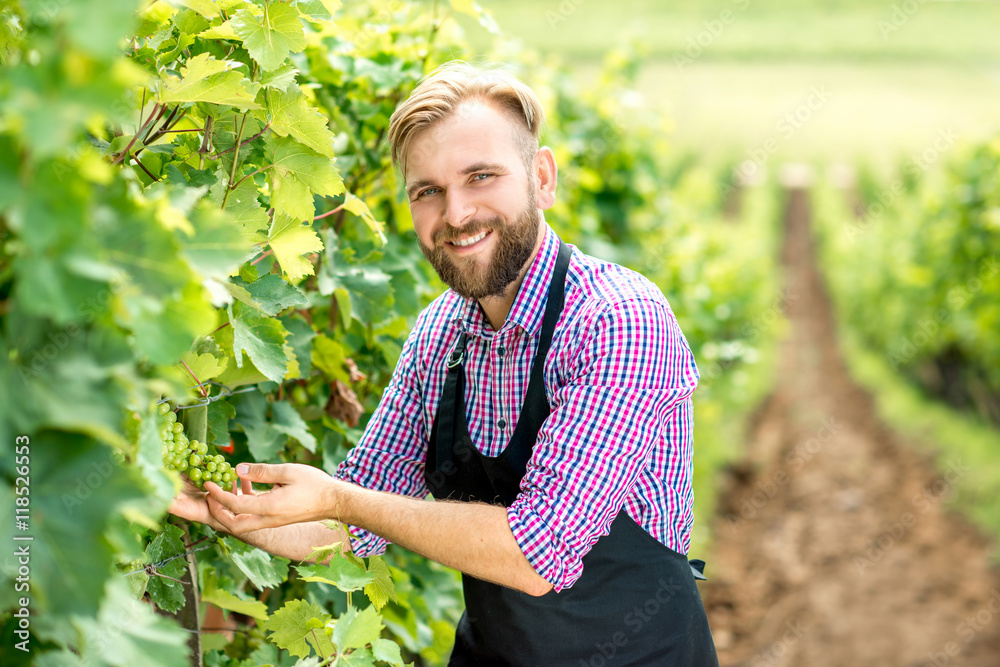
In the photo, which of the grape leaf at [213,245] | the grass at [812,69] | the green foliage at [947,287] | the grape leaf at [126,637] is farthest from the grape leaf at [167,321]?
the grass at [812,69]

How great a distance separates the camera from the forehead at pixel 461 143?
178 cm

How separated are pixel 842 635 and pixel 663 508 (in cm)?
395

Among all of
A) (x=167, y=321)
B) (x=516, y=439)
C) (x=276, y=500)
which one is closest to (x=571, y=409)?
(x=516, y=439)

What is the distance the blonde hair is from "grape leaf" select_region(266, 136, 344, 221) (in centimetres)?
33

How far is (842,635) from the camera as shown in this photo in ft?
16.6

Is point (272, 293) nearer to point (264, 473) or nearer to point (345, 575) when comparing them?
point (264, 473)

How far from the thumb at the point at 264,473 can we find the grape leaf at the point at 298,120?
0.60 meters

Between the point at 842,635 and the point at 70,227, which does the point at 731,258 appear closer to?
the point at 842,635

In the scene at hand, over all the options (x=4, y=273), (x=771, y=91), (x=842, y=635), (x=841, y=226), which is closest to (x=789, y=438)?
(x=842, y=635)

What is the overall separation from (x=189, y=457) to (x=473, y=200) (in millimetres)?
790

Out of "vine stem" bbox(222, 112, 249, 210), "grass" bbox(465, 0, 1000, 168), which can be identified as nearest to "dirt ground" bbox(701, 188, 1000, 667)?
"vine stem" bbox(222, 112, 249, 210)

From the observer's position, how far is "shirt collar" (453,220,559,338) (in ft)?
6.00

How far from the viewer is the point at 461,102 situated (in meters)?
1.81

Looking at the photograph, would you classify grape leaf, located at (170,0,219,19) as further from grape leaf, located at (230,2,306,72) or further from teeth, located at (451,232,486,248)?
teeth, located at (451,232,486,248)
